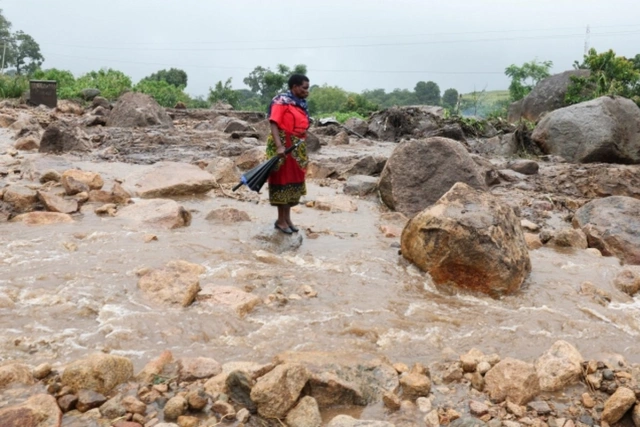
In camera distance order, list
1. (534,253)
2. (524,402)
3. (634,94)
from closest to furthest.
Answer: (524,402) < (534,253) < (634,94)

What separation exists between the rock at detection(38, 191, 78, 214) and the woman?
2.35 meters

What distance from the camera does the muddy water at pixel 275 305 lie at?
3164 millimetres

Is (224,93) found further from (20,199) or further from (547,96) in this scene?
(20,199)

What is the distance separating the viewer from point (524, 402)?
263 cm

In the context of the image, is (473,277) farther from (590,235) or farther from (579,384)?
(590,235)

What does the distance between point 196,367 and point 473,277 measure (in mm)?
2428

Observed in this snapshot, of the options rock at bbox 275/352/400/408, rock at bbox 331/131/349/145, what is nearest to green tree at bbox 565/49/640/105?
rock at bbox 331/131/349/145

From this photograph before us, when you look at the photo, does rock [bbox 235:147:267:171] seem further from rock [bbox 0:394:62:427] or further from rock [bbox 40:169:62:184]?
rock [bbox 0:394:62:427]

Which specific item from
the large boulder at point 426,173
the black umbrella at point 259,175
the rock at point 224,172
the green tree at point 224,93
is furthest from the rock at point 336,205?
the green tree at point 224,93

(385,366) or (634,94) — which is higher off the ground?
(634,94)

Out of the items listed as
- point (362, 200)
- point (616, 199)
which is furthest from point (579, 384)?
point (362, 200)

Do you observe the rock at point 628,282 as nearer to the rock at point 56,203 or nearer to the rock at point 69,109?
the rock at point 56,203

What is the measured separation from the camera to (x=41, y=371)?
2592 millimetres

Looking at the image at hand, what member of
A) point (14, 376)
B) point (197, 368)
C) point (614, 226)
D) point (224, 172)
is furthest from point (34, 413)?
point (224, 172)
